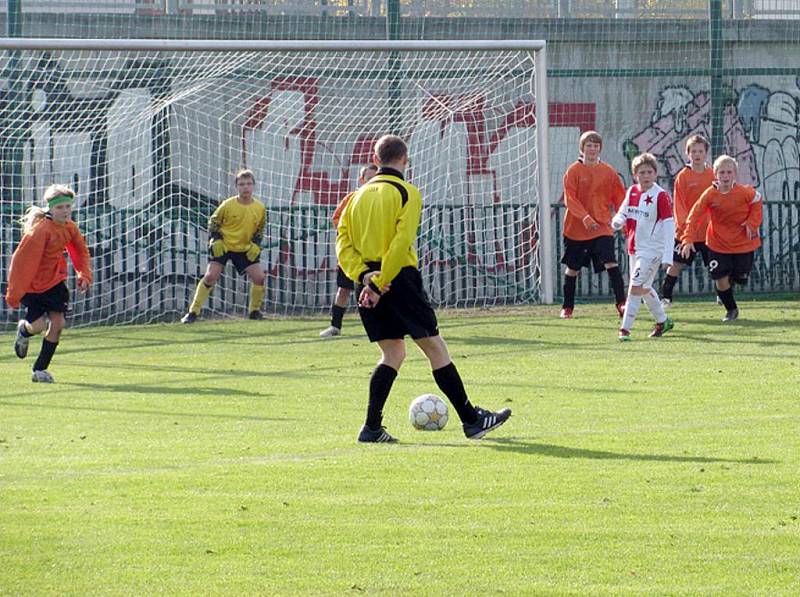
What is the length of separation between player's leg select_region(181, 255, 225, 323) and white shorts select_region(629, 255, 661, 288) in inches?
215

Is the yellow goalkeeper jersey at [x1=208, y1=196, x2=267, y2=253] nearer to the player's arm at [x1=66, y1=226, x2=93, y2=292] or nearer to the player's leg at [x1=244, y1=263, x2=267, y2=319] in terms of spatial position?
the player's leg at [x1=244, y1=263, x2=267, y2=319]

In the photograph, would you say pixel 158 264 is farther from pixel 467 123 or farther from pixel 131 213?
pixel 467 123

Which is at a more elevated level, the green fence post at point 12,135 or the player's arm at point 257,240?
the green fence post at point 12,135

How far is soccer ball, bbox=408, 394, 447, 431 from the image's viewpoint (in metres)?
9.41

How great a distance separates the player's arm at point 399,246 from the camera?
876cm

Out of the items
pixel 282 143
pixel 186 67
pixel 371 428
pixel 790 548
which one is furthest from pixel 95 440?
pixel 282 143

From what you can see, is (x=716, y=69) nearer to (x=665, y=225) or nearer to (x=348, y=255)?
(x=665, y=225)

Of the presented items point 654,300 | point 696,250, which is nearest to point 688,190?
point 696,250

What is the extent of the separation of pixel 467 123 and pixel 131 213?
14.6ft

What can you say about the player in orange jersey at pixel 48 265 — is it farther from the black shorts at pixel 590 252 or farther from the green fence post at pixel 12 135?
the black shorts at pixel 590 252

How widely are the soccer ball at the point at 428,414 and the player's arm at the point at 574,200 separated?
6.90m

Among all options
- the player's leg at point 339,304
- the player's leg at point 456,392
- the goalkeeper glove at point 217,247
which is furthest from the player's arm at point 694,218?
the player's leg at point 456,392

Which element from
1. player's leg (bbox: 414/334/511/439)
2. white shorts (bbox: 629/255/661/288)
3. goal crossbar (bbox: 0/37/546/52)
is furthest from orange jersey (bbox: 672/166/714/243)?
player's leg (bbox: 414/334/511/439)

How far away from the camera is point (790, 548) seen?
609 centimetres
